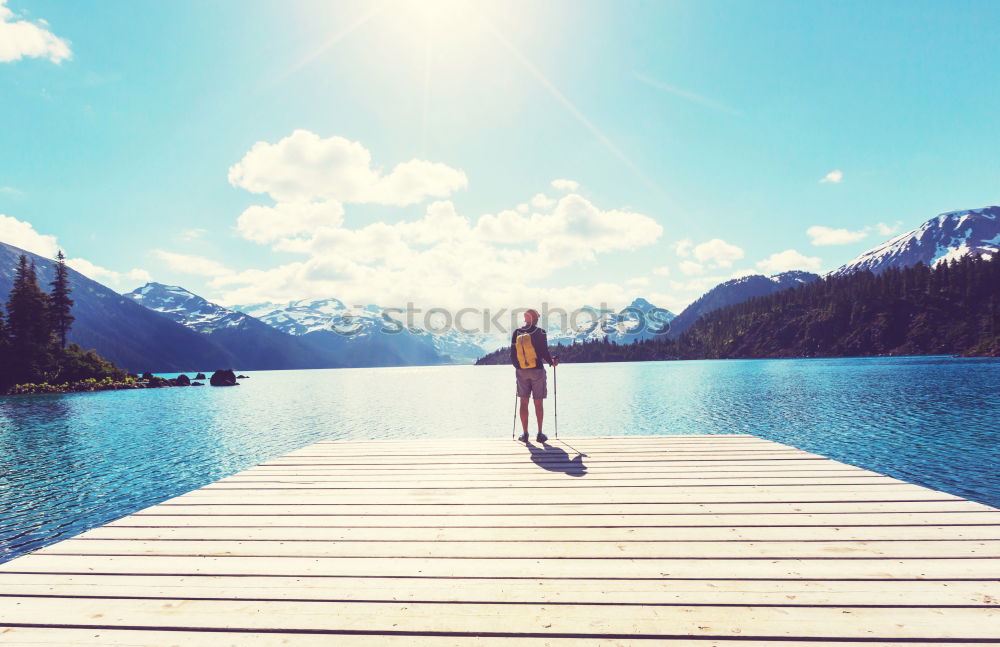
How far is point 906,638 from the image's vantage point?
3250mm

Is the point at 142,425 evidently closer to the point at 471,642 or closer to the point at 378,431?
the point at 378,431

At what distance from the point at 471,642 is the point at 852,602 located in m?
3.09

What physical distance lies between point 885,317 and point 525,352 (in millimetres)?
196458

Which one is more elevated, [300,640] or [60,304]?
[60,304]

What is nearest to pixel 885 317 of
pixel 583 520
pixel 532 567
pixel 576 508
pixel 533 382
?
pixel 533 382

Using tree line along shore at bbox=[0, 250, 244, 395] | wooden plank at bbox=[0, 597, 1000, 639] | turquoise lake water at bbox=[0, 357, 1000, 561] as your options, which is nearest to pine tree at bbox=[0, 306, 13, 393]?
tree line along shore at bbox=[0, 250, 244, 395]

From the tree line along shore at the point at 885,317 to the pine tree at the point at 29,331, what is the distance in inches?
7433

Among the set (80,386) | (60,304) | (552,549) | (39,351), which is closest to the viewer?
(552,549)

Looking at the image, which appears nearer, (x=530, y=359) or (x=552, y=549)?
(x=552, y=549)

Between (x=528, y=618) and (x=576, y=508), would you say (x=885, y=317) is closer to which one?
(x=576, y=508)

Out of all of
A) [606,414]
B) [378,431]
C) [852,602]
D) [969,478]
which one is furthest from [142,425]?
[969,478]

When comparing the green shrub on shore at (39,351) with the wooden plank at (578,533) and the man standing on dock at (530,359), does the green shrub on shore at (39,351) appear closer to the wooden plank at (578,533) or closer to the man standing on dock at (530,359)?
the man standing on dock at (530,359)

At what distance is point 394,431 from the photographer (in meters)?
31.4

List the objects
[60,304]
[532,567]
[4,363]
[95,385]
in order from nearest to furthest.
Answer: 1. [532,567]
2. [4,363]
3. [95,385]
4. [60,304]
